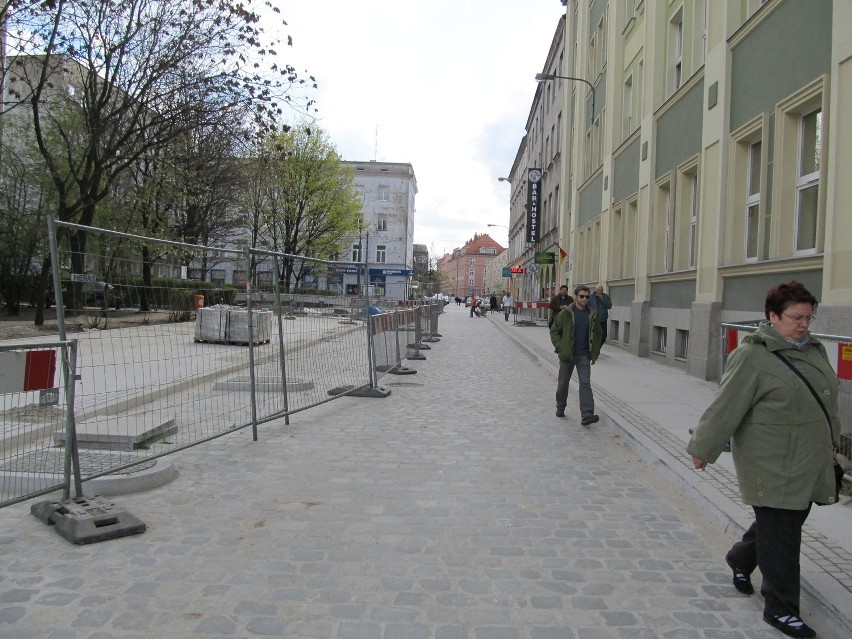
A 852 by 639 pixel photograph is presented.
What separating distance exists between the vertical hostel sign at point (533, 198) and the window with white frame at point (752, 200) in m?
29.8

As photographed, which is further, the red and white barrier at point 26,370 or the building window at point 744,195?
the building window at point 744,195

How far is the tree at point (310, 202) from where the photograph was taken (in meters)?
40.9

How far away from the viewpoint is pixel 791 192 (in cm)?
958

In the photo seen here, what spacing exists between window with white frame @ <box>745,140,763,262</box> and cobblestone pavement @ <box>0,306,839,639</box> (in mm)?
6031

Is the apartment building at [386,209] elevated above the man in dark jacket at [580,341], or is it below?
above

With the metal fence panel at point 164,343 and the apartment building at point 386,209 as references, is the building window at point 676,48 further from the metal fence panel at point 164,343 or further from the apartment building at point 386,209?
the apartment building at point 386,209

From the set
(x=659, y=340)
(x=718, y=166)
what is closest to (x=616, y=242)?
(x=659, y=340)

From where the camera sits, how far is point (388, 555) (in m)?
3.99

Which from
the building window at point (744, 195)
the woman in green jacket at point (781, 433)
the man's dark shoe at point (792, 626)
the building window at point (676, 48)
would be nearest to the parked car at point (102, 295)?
the woman in green jacket at point (781, 433)

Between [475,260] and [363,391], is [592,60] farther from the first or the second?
[475,260]

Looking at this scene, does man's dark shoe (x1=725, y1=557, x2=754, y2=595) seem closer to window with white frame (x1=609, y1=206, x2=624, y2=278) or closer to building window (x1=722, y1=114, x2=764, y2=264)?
building window (x1=722, y1=114, x2=764, y2=264)

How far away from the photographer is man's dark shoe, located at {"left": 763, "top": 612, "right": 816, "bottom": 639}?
306 centimetres

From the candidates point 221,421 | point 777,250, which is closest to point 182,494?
point 221,421

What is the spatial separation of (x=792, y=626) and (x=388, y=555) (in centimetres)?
213
